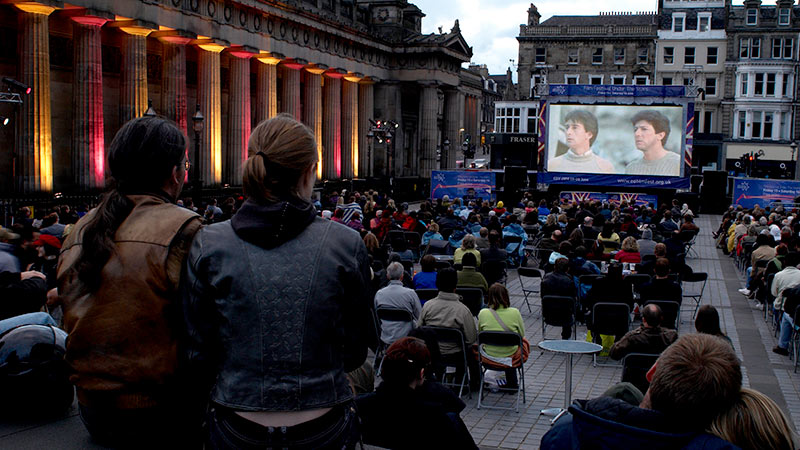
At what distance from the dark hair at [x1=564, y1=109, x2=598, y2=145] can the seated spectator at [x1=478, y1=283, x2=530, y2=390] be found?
33339mm

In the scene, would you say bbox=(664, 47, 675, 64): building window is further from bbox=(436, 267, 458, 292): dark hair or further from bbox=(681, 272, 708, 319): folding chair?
bbox=(436, 267, 458, 292): dark hair

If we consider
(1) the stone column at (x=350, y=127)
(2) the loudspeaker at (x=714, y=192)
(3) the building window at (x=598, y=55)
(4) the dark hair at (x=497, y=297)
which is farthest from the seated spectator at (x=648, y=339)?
(3) the building window at (x=598, y=55)

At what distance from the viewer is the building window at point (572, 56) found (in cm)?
7544

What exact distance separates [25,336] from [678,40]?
73.7 metres

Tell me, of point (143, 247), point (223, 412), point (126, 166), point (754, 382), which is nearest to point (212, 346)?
point (223, 412)

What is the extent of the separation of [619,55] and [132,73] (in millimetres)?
55179

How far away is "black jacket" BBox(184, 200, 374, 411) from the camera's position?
2.74 metres

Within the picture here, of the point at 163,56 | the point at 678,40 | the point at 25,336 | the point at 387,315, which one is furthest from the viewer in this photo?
the point at 678,40

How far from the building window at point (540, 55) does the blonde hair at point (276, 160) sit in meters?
75.9

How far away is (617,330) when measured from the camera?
39.8 feet

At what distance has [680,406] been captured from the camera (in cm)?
345

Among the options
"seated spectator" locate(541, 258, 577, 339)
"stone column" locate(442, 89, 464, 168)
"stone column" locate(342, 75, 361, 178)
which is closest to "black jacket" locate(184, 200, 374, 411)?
"seated spectator" locate(541, 258, 577, 339)

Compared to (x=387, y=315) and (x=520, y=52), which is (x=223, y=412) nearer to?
(x=387, y=315)

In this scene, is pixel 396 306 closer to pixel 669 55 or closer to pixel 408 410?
pixel 408 410
